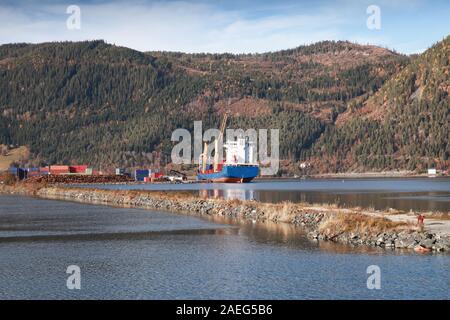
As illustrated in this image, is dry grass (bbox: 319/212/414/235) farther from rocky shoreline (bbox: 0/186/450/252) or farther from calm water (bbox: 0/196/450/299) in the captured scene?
calm water (bbox: 0/196/450/299)

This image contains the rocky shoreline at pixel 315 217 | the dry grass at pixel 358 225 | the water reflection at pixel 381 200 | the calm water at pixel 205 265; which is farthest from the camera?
the water reflection at pixel 381 200

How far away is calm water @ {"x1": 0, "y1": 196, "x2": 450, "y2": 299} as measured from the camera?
1441 inches

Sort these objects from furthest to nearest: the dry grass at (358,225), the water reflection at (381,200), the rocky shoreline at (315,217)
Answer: the water reflection at (381,200)
the dry grass at (358,225)
the rocky shoreline at (315,217)

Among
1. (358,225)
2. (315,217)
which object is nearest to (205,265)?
(358,225)

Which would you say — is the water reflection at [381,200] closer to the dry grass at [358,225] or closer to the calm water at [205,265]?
the dry grass at [358,225]

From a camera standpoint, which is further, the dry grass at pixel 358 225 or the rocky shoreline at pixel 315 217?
the dry grass at pixel 358 225

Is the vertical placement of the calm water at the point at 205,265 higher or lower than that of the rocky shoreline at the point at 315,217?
lower

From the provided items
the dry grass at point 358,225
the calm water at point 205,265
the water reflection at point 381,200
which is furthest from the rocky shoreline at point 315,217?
the water reflection at point 381,200

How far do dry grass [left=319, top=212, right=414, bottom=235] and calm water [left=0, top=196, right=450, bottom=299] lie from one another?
8.03 feet

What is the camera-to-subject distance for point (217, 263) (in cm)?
4553

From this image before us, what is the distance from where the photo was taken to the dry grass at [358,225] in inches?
2093
